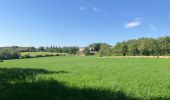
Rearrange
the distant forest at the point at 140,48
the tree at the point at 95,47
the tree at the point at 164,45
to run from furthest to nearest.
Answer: the tree at the point at 95,47 → the distant forest at the point at 140,48 → the tree at the point at 164,45

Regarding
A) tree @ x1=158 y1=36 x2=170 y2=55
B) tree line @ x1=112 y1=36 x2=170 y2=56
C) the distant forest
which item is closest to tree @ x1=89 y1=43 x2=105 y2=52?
the distant forest

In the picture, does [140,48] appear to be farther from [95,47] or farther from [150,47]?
[95,47]

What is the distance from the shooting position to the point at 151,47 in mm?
103250

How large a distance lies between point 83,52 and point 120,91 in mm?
140862

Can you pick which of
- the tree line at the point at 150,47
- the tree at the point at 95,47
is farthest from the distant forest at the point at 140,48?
the tree at the point at 95,47

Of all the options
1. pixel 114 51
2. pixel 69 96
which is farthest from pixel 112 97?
pixel 114 51

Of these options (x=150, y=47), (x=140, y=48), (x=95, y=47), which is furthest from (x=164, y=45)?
(x=95, y=47)

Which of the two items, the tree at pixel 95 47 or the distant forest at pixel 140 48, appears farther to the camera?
the tree at pixel 95 47

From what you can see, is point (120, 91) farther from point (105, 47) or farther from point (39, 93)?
point (105, 47)

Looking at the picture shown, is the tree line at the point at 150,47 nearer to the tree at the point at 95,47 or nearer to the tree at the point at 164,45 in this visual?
the tree at the point at 164,45

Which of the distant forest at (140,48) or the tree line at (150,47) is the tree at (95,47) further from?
the tree line at (150,47)

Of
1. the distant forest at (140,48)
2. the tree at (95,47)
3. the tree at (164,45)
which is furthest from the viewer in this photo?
the tree at (95,47)

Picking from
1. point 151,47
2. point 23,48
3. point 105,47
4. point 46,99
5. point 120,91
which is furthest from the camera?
point 23,48

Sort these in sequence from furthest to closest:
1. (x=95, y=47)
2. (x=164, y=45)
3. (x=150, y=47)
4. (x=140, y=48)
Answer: (x=95, y=47)
(x=140, y=48)
(x=150, y=47)
(x=164, y=45)
